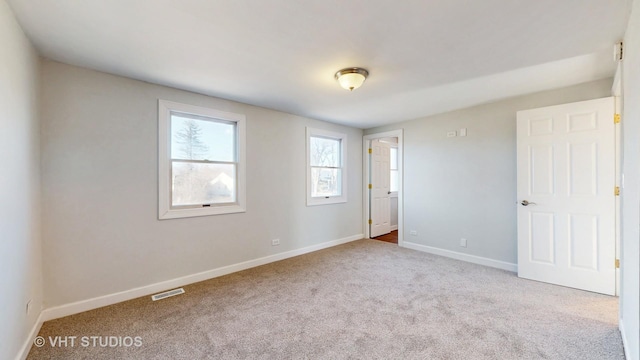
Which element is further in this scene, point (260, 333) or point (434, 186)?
point (434, 186)

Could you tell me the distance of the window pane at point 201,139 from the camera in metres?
3.16

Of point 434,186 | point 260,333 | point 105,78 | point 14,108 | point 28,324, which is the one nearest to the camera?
point 14,108

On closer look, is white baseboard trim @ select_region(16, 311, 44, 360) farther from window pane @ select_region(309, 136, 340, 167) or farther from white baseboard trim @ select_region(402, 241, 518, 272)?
white baseboard trim @ select_region(402, 241, 518, 272)

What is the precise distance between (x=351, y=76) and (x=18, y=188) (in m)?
2.75

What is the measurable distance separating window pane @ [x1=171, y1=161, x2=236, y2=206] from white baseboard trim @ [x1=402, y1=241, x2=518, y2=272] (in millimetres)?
3148

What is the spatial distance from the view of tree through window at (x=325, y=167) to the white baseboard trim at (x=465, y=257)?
167cm

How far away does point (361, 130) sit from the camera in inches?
214

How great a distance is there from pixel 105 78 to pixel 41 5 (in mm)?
1045

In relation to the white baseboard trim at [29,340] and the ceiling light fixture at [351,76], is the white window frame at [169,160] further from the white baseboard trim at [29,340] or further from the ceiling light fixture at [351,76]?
the ceiling light fixture at [351,76]

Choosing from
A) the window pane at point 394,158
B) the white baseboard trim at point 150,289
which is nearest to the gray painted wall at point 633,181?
the white baseboard trim at point 150,289

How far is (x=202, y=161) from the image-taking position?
10.9ft

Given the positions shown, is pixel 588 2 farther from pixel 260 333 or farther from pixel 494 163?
pixel 260 333

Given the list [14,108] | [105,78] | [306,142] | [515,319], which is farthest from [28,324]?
[515,319]
